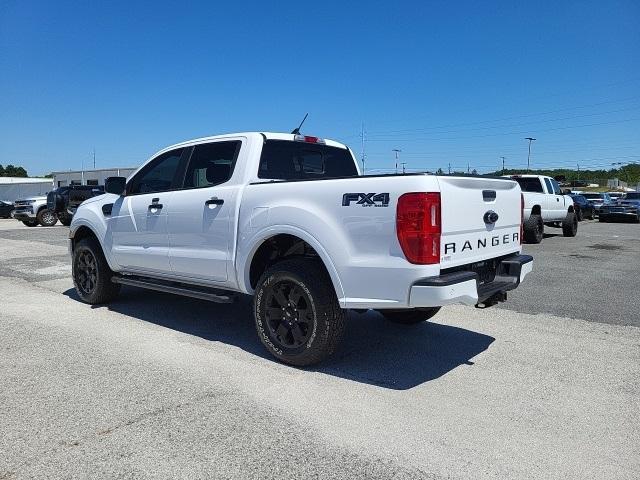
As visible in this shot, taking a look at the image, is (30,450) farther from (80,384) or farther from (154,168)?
(154,168)

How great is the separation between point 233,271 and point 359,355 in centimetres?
134

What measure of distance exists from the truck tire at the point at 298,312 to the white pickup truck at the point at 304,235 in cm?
1

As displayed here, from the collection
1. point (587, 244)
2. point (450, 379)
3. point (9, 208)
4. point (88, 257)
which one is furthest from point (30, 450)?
point (9, 208)

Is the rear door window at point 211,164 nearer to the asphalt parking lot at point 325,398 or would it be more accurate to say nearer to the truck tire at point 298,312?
the truck tire at point 298,312

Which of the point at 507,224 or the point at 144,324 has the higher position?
the point at 507,224

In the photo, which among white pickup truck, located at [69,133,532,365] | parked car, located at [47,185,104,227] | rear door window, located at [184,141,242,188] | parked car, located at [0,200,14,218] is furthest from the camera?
parked car, located at [0,200,14,218]

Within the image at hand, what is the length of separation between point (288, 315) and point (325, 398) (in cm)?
85

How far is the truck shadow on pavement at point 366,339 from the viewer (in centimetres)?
416

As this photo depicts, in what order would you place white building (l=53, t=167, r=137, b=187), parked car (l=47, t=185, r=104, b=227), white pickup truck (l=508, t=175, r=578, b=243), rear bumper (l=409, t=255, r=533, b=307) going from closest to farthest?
rear bumper (l=409, t=255, r=533, b=307) < white pickup truck (l=508, t=175, r=578, b=243) < parked car (l=47, t=185, r=104, b=227) < white building (l=53, t=167, r=137, b=187)

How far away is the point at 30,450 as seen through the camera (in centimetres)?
288

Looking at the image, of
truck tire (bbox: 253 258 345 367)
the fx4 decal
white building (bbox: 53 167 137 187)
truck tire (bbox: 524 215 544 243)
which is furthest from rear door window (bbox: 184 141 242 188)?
white building (bbox: 53 167 137 187)

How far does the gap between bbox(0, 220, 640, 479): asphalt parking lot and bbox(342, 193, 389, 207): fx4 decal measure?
1.35 meters

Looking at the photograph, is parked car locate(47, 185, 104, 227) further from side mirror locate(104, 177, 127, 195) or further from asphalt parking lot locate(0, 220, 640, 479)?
asphalt parking lot locate(0, 220, 640, 479)

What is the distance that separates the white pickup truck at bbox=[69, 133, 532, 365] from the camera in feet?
11.6
